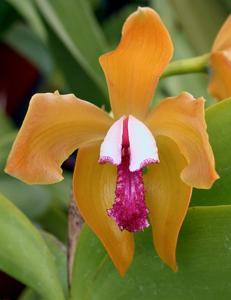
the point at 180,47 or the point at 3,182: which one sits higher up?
the point at 3,182

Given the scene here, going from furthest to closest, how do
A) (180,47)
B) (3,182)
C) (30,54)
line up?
1. (30,54)
2. (180,47)
3. (3,182)

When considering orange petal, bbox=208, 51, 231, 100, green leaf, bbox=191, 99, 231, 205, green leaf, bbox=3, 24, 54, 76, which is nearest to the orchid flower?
orange petal, bbox=208, 51, 231, 100

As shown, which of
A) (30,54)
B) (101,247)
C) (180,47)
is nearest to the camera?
(101,247)

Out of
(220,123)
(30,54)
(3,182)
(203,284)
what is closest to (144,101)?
(220,123)

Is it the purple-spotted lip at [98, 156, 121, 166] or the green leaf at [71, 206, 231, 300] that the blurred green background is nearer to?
the green leaf at [71, 206, 231, 300]

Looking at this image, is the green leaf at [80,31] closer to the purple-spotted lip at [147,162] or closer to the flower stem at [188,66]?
the flower stem at [188,66]

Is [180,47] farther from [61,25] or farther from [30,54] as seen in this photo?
[30,54]
